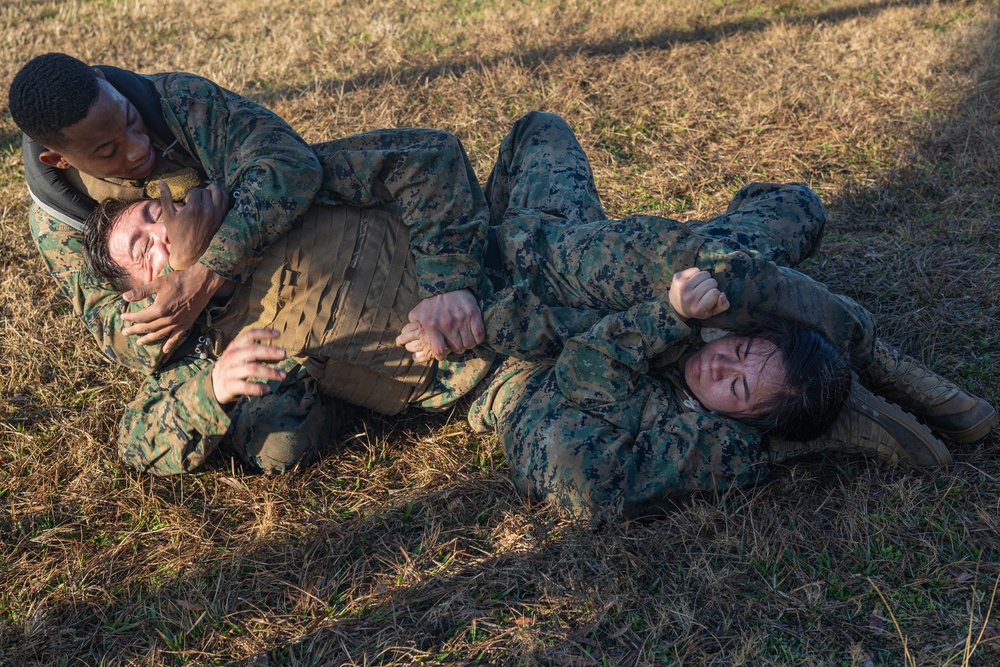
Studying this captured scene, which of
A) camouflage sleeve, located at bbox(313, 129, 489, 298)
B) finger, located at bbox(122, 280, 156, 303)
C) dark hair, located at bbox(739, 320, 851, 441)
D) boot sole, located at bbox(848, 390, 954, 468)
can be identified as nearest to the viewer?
dark hair, located at bbox(739, 320, 851, 441)

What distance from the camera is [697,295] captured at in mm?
2816

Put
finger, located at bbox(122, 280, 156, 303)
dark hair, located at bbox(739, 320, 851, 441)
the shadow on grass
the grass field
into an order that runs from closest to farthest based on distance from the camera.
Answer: the grass field
dark hair, located at bbox(739, 320, 851, 441)
finger, located at bbox(122, 280, 156, 303)
the shadow on grass

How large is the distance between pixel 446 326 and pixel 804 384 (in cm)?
136

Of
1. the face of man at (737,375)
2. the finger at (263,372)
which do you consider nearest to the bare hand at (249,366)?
the finger at (263,372)

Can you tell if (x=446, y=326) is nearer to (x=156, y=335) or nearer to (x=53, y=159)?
(x=156, y=335)

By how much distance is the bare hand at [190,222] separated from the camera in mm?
3053

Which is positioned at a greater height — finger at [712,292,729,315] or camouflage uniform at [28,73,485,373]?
camouflage uniform at [28,73,485,373]

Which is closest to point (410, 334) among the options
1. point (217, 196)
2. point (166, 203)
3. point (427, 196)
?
point (427, 196)

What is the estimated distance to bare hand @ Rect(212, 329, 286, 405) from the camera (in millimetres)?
2949

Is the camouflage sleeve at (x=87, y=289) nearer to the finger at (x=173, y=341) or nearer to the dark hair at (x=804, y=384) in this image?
the finger at (x=173, y=341)

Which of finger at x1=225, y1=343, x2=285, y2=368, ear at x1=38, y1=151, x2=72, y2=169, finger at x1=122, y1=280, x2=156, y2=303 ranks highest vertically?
ear at x1=38, y1=151, x2=72, y2=169

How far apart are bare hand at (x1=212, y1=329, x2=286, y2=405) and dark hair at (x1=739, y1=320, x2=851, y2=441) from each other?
1.77 metres

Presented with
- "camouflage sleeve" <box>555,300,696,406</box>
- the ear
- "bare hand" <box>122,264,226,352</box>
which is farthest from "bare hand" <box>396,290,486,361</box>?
the ear

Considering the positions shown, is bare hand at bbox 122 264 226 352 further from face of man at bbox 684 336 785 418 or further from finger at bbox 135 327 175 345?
face of man at bbox 684 336 785 418
